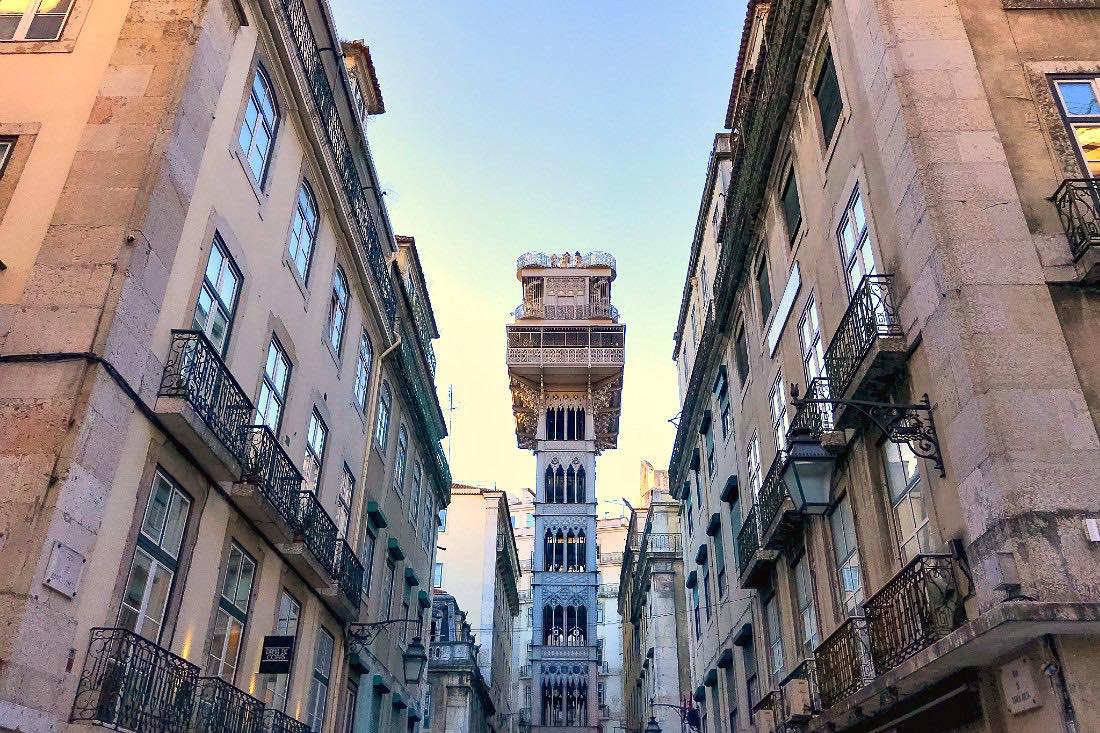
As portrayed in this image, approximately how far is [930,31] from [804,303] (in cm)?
502

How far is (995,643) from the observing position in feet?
26.7

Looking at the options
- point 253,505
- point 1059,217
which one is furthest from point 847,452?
point 253,505

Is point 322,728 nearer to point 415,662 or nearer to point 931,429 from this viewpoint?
point 415,662

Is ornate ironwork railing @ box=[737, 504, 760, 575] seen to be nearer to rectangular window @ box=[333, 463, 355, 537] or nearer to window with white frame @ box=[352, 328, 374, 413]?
rectangular window @ box=[333, 463, 355, 537]

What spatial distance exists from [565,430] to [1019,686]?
68.1m

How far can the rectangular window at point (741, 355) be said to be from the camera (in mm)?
20777

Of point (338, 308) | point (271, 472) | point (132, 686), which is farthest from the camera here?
point (338, 308)

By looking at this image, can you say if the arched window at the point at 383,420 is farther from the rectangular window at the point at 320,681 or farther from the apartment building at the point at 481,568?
the apartment building at the point at 481,568

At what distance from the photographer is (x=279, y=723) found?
13.9m

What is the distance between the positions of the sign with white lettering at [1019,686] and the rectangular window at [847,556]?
3997 millimetres

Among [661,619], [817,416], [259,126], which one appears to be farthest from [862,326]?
[661,619]

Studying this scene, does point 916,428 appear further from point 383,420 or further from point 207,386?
point 383,420

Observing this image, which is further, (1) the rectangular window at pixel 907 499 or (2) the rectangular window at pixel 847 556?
(2) the rectangular window at pixel 847 556

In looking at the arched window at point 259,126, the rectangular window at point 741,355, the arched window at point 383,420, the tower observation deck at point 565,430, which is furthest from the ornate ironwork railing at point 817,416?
the tower observation deck at point 565,430
